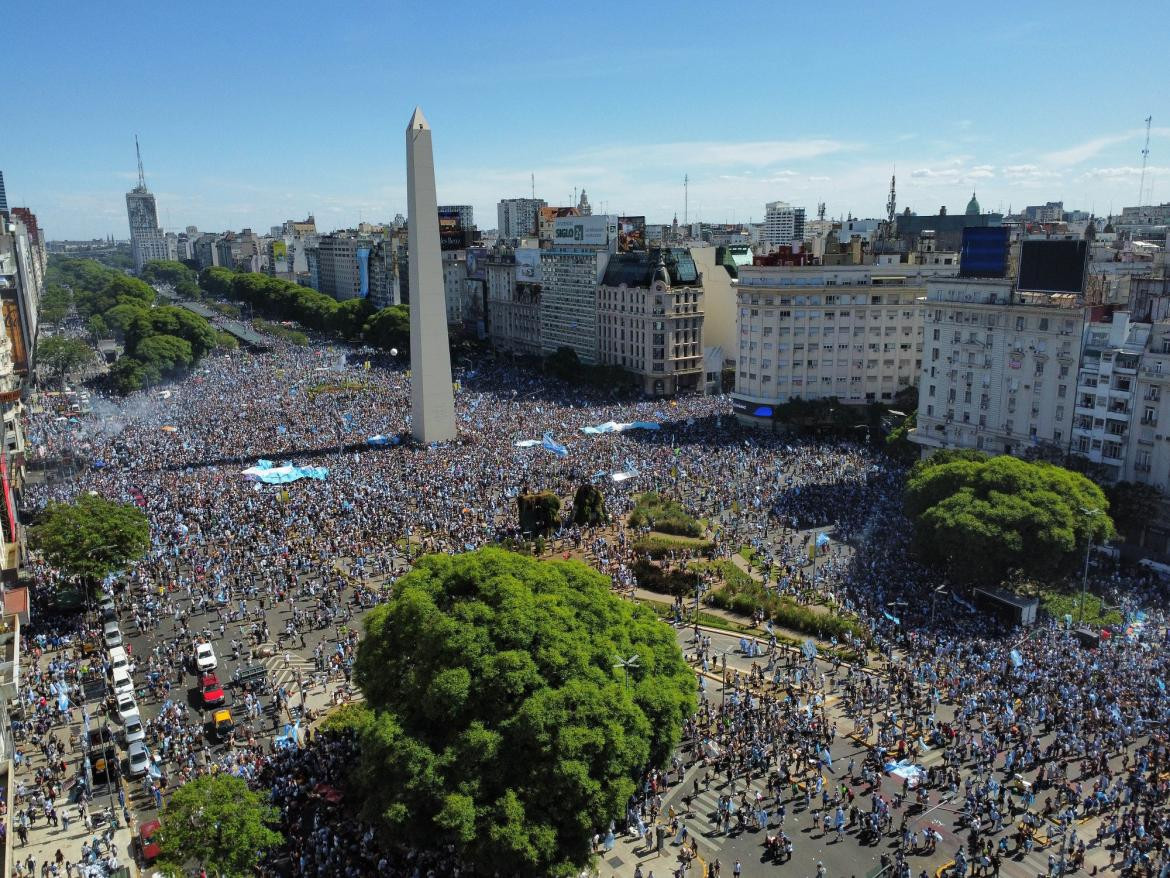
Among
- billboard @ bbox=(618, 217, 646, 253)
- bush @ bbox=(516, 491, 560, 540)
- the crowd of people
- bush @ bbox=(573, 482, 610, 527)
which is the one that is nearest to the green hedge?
the crowd of people

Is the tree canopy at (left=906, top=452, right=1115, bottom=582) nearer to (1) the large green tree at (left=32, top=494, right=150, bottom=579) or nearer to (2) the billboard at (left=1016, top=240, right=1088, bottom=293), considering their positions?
(2) the billboard at (left=1016, top=240, right=1088, bottom=293)

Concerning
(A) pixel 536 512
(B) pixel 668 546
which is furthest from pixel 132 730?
(B) pixel 668 546

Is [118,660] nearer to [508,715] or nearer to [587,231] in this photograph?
[508,715]

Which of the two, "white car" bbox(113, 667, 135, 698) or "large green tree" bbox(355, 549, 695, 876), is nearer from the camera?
"large green tree" bbox(355, 549, 695, 876)

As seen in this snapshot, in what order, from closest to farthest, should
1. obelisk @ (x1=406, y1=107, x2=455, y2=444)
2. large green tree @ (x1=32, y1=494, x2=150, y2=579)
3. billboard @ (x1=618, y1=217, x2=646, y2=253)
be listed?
large green tree @ (x1=32, y1=494, x2=150, y2=579)
obelisk @ (x1=406, y1=107, x2=455, y2=444)
billboard @ (x1=618, y1=217, x2=646, y2=253)

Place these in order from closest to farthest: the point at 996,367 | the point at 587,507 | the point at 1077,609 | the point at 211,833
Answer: the point at 211,833
the point at 1077,609
the point at 587,507
the point at 996,367

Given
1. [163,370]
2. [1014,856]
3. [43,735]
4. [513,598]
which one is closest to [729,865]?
[1014,856]

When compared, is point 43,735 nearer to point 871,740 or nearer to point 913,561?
point 871,740
